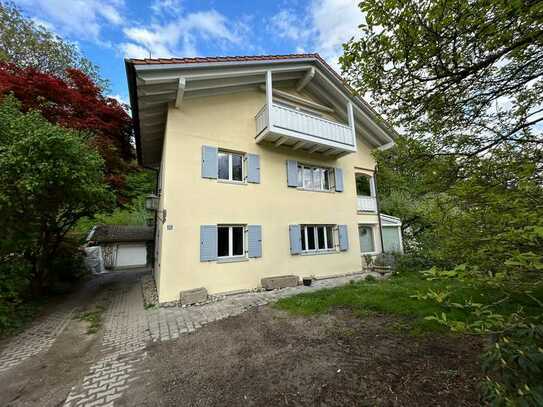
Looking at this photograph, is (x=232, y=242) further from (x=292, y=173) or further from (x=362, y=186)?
(x=362, y=186)

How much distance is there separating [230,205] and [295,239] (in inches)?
114

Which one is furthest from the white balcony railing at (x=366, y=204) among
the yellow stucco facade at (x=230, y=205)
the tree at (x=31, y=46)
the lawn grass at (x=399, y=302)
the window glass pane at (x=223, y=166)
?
the tree at (x=31, y=46)

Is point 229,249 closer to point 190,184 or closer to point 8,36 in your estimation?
point 190,184

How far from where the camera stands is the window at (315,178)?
9.84m

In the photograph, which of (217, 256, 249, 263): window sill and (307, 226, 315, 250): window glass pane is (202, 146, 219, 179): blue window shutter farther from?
(307, 226, 315, 250): window glass pane

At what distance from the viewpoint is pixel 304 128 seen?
28.5ft

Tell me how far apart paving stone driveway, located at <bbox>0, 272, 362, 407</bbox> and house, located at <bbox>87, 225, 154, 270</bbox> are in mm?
12642

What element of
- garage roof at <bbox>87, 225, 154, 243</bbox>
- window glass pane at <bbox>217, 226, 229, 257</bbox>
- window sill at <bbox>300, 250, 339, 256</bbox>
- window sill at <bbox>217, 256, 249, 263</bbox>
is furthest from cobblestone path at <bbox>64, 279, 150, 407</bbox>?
garage roof at <bbox>87, 225, 154, 243</bbox>

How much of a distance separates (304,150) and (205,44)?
23.2 feet

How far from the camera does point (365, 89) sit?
3090 millimetres

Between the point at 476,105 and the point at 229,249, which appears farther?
the point at 229,249

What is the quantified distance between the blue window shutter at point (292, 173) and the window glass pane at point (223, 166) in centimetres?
249

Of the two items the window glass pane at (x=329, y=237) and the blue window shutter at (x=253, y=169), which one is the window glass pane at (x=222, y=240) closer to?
the blue window shutter at (x=253, y=169)

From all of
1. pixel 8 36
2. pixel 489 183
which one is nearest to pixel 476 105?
pixel 489 183
